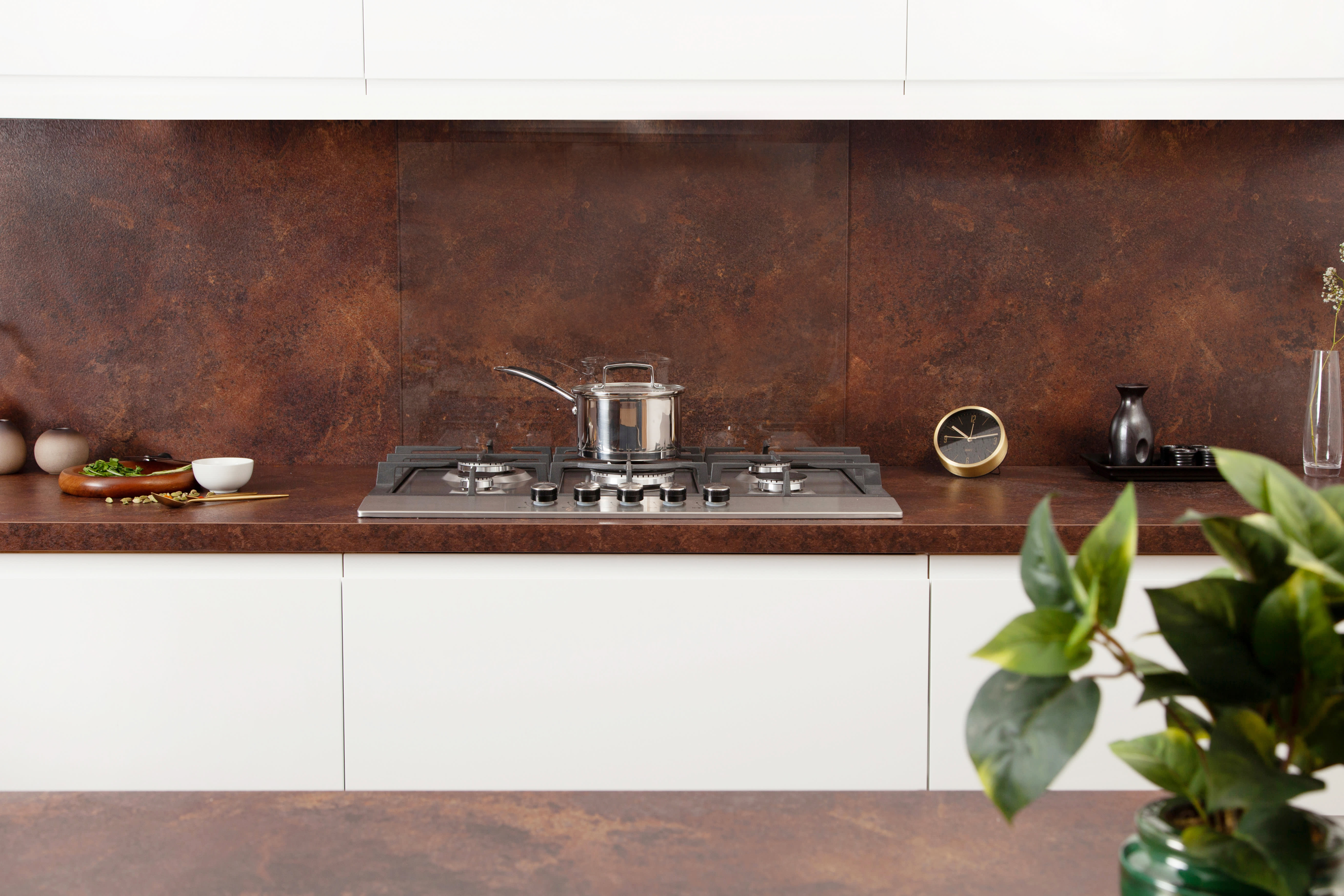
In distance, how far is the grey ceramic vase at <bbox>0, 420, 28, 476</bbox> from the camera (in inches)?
94.0

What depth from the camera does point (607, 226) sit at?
8.10 feet

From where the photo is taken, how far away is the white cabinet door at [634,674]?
184cm

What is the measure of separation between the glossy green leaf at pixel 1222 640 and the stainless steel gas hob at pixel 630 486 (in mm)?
1332

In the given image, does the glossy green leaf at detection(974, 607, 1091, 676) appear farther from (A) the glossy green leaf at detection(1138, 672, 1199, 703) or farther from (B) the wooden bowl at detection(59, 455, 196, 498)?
(B) the wooden bowl at detection(59, 455, 196, 498)

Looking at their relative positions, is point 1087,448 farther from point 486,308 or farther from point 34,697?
point 34,697

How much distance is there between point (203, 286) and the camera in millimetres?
2486

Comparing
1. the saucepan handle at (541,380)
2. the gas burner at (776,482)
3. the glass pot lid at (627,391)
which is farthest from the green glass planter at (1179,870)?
the saucepan handle at (541,380)

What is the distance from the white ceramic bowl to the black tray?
176 centimetres

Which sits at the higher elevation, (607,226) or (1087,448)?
(607,226)

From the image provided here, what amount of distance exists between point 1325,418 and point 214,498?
7.38 feet
